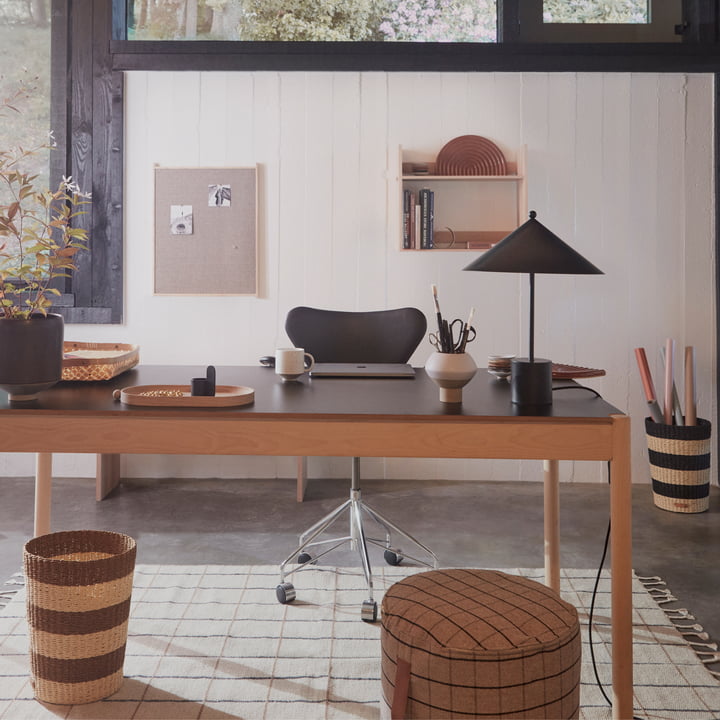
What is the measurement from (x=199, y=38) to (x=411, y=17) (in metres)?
1.14

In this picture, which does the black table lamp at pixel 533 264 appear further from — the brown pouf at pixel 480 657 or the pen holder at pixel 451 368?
the brown pouf at pixel 480 657

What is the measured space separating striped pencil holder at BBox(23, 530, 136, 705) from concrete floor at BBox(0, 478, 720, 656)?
1.04 meters

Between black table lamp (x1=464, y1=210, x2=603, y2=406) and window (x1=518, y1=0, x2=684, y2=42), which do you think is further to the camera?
window (x1=518, y1=0, x2=684, y2=42)

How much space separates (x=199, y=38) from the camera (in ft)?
14.0

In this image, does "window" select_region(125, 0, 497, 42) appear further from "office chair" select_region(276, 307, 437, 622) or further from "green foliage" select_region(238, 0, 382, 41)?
"office chair" select_region(276, 307, 437, 622)

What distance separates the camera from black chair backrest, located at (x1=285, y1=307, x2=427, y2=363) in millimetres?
3186

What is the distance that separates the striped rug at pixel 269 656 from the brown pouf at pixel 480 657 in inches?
17.3

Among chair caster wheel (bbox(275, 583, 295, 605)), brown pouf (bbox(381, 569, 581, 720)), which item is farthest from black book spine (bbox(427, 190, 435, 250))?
→ brown pouf (bbox(381, 569, 581, 720))

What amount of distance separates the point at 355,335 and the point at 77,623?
1.64m

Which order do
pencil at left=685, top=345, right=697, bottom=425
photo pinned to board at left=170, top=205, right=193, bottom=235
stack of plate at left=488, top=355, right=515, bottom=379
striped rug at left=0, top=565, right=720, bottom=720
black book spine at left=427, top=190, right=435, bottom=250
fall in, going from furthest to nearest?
photo pinned to board at left=170, top=205, right=193, bottom=235 < black book spine at left=427, top=190, right=435, bottom=250 < pencil at left=685, top=345, right=697, bottom=425 < stack of plate at left=488, top=355, right=515, bottom=379 < striped rug at left=0, top=565, right=720, bottom=720

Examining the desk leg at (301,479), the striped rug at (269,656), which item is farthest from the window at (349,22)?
the striped rug at (269,656)

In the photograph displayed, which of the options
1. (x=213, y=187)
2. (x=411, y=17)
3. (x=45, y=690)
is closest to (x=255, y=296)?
(x=213, y=187)

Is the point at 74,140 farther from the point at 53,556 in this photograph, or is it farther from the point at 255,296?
the point at 53,556

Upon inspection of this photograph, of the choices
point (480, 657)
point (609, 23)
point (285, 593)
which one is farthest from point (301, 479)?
point (609, 23)
